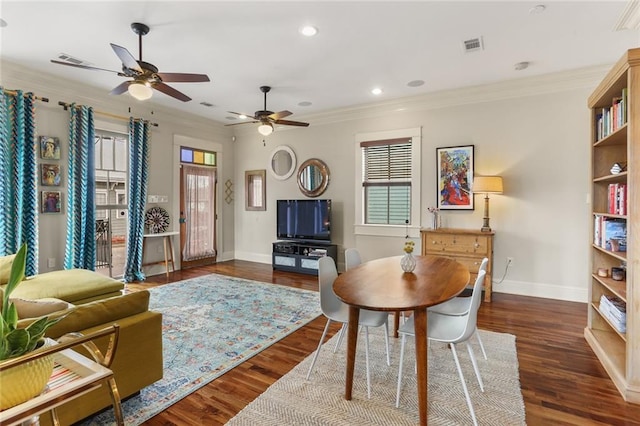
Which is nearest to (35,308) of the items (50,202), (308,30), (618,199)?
(308,30)

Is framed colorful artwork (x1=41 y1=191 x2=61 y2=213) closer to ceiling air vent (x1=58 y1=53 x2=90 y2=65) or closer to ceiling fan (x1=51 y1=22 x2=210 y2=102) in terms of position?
ceiling air vent (x1=58 y1=53 x2=90 y2=65)

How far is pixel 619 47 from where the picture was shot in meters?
3.47

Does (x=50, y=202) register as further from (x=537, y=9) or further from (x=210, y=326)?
(x=537, y=9)

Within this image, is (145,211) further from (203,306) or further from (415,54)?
(415,54)

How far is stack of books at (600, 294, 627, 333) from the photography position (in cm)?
244

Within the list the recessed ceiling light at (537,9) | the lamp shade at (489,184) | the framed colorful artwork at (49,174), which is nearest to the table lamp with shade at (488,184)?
the lamp shade at (489,184)

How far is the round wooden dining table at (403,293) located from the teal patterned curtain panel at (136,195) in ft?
13.9

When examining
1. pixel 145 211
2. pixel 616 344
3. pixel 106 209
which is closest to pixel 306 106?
pixel 145 211

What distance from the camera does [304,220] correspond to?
605cm

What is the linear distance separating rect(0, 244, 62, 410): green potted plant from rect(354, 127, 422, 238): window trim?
4729 mm

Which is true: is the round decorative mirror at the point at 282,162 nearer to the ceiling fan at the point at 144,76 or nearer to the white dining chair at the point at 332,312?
the ceiling fan at the point at 144,76

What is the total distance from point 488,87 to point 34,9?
16.6 ft

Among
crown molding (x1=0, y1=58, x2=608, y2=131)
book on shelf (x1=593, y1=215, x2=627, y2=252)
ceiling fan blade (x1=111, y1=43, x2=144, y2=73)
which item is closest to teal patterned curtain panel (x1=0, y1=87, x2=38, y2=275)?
crown molding (x1=0, y1=58, x2=608, y2=131)

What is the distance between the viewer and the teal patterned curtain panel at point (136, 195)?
5.25 metres
